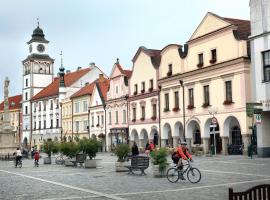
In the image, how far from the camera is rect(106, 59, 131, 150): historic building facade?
61.1 meters

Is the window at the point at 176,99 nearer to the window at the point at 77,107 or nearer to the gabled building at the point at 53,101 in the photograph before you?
the window at the point at 77,107

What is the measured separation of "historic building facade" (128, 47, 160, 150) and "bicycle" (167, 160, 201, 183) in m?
33.8

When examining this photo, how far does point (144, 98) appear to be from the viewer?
182 feet

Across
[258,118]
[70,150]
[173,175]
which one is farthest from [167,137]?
[173,175]

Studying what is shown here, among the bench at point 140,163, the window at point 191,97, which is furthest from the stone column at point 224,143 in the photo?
the bench at point 140,163

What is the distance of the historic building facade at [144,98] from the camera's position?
53.5 meters

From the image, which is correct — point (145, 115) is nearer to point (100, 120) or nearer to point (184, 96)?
point (184, 96)

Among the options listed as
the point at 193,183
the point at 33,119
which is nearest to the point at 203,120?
the point at 193,183

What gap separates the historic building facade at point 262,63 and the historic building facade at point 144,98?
64.5ft

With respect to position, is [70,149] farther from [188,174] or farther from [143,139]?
[143,139]

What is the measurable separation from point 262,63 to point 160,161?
53.8 feet

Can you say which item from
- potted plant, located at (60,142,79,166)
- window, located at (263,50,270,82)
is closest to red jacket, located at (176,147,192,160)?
potted plant, located at (60,142,79,166)

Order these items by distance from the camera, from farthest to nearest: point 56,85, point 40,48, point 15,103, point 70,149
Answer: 1. point 15,103
2. point 40,48
3. point 56,85
4. point 70,149

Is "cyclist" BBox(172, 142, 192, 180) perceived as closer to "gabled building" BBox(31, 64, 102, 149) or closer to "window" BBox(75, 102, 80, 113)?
"window" BBox(75, 102, 80, 113)
